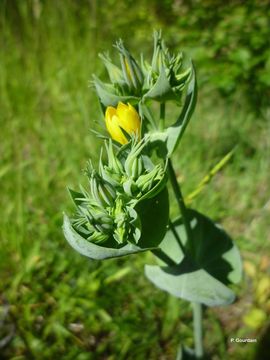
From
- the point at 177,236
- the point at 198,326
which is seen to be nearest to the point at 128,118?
the point at 177,236

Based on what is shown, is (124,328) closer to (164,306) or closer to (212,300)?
(164,306)

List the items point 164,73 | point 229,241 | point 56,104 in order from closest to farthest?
point 164,73
point 229,241
point 56,104

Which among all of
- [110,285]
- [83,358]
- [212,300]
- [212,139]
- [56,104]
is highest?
[56,104]

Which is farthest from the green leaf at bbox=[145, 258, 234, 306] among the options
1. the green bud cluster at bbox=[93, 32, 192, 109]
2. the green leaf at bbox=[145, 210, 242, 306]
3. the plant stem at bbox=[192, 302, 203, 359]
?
the green bud cluster at bbox=[93, 32, 192, 109]

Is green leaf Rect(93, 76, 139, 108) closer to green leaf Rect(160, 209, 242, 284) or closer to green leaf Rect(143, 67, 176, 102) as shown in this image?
green leaf Rect(143, 67, 176, 102)

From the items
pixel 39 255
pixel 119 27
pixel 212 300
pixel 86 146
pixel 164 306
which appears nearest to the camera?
pixel 212 300

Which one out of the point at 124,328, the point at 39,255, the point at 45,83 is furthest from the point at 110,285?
the point at 45,83

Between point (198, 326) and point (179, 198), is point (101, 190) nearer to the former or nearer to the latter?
point (179, 198)
